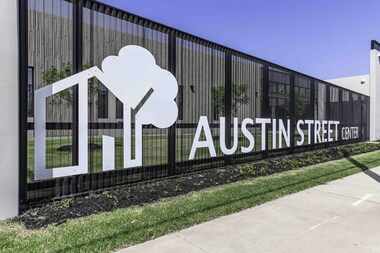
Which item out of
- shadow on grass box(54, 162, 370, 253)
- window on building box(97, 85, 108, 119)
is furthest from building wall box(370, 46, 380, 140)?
window on building box(97, 85, 108, 119)

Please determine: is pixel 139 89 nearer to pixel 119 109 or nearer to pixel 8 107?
pixel 119 109

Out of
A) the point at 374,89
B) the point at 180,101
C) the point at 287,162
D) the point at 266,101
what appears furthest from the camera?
the point at 374,89

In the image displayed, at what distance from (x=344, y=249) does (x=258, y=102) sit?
775 cm

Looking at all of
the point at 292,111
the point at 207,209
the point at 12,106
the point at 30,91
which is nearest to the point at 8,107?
the point at 12,106

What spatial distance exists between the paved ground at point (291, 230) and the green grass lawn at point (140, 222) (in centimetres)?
25

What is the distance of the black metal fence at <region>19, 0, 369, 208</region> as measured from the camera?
5.64 meters

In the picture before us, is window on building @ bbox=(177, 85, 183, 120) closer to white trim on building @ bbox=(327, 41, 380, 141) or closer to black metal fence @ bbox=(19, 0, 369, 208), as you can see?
black metal fence @ bbox=(19, 0, 369, 208)

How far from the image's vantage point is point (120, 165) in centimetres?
707

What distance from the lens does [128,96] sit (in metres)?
7.18

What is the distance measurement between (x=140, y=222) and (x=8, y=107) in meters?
2.55

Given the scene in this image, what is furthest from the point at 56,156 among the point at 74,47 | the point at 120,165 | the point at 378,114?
the point at 378,114

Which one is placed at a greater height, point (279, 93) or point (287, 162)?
point (279, 93)

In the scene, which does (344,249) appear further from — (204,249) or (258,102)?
(258,102)

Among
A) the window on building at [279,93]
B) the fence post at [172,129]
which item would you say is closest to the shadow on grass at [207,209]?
the fence post at [172,129]
